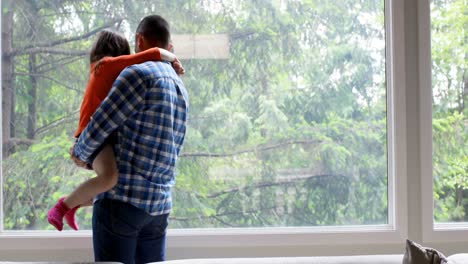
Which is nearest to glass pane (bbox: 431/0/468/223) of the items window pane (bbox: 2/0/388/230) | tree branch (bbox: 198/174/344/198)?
window pane (bbox: 2/0/388/230)

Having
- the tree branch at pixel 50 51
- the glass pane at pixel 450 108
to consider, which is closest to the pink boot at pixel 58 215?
the tree branch at pixel 50 51

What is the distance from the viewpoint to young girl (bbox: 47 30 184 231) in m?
2.55

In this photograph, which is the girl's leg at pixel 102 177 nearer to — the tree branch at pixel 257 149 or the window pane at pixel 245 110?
the window pane at pixel 245 110

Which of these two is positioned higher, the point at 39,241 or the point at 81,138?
the point at 81,138

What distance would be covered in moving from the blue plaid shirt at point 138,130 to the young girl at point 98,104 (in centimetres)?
3

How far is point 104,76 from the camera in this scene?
266 centimetres

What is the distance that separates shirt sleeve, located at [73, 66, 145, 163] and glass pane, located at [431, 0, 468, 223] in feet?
4.98

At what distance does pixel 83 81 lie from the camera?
3.21 m

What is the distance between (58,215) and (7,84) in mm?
815

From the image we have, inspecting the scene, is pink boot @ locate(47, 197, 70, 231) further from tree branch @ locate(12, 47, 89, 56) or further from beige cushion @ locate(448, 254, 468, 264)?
beige cushion @ locate(448, 254, 468, 264)

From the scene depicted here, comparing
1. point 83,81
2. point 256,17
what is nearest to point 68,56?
point 83,81

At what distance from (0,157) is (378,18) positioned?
1898mm

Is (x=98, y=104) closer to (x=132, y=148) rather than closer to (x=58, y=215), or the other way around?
(x=132, y=148)

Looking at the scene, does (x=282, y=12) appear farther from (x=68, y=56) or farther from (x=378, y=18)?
(x=68, y=56)
